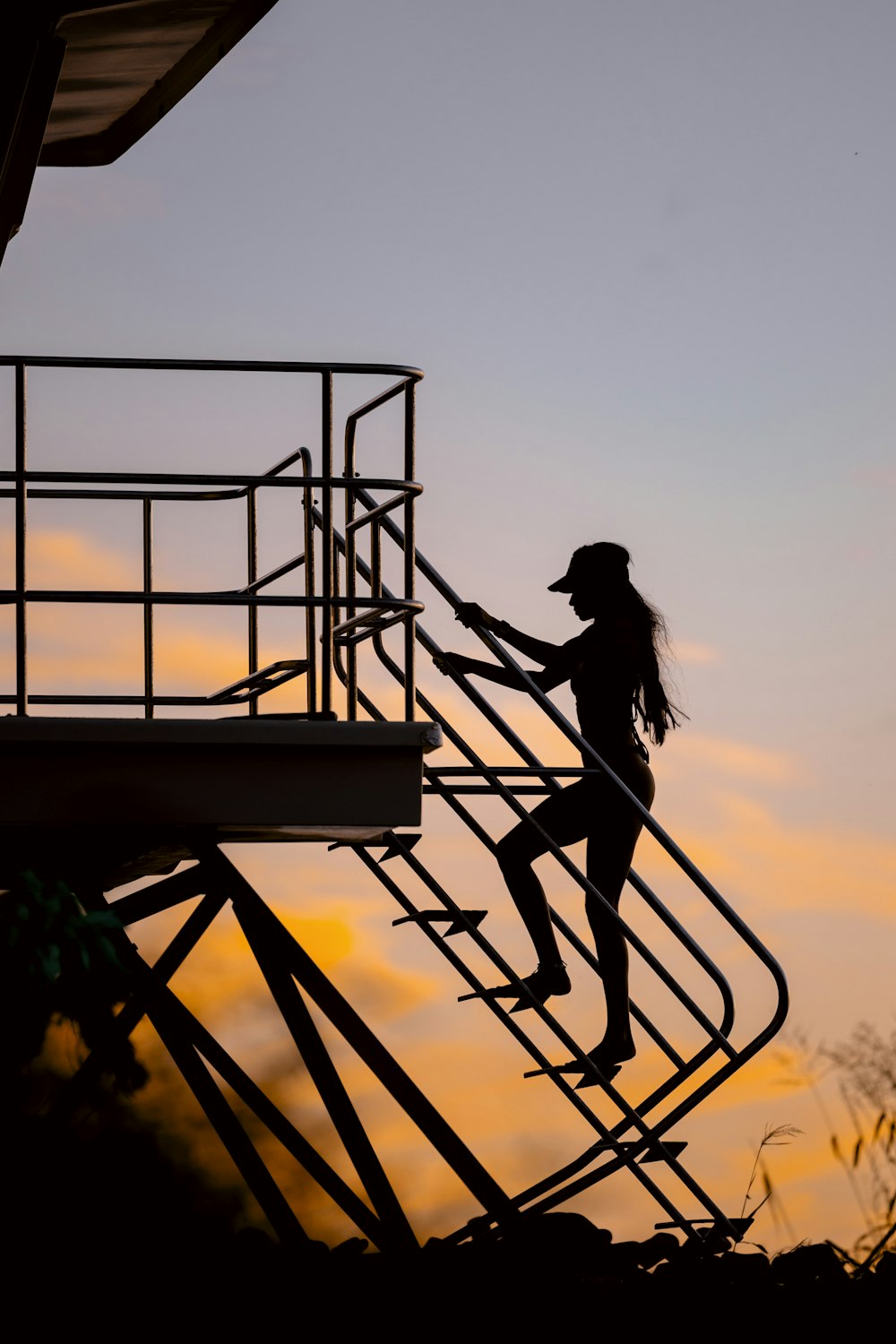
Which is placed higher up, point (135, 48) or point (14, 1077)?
point (135, 48)

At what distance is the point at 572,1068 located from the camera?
7648 mm

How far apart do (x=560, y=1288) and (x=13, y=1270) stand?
2.39 m

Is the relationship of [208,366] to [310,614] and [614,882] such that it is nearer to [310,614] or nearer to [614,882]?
[310,614]

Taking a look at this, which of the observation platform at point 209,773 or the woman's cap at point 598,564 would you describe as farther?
the woman's cap at point 598,564

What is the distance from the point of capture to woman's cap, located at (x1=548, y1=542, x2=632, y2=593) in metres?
7.73

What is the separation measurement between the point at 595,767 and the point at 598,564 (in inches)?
33.9

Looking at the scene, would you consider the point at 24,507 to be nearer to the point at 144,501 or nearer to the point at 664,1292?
the point at 144,501

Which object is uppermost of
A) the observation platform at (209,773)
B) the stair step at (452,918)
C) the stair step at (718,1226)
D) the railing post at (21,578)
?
the railing post at (21,578)

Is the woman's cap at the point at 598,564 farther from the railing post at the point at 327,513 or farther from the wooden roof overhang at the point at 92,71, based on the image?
the wooden roof overhang at the point at 92,71

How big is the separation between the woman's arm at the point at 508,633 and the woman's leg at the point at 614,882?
583 mm

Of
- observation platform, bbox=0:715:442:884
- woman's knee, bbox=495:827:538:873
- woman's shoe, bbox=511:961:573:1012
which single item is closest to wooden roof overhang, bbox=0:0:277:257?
observation platform, bbox=0:715:442:884

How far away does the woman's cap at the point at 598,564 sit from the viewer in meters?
7.73

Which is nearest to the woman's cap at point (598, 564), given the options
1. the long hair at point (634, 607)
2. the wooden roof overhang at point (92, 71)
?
the long hair at point (634, 607)

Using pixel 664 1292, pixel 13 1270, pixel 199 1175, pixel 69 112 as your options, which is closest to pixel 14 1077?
pixel 199 1175
